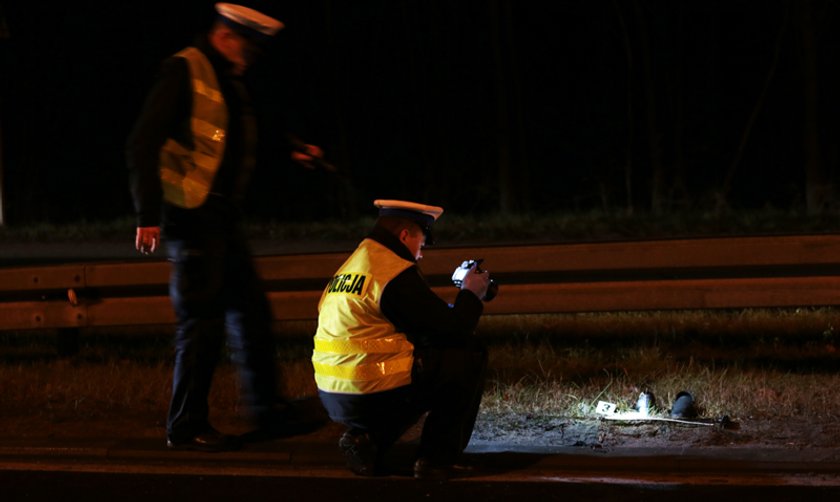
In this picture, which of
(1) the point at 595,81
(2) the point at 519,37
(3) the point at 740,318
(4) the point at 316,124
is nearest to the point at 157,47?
(4) the point at 316,124

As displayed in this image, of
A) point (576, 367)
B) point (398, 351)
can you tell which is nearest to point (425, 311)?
point (398, 351)

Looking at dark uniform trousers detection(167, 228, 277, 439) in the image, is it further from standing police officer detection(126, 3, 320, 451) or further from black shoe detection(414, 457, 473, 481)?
black shoe detection(414, 457, 473, 481)

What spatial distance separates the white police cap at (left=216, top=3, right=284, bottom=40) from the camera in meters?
5.43

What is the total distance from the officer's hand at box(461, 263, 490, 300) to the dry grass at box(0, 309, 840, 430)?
1.30 meters

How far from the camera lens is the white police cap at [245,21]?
5434 millimetres

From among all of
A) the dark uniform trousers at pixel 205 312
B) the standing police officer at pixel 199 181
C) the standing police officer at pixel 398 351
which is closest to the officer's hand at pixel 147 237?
the standing police officer at pixel 199 181

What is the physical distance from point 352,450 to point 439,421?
0.37 meters

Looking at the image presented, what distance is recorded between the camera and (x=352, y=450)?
5.16 meters

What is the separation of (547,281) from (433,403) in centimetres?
263

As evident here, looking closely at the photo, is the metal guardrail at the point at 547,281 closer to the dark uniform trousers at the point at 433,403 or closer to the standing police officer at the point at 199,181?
the standing police officer at the point at 199,181

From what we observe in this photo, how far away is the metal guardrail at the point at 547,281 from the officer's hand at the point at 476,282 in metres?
1.86

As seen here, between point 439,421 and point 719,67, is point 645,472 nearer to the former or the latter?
point 439,421

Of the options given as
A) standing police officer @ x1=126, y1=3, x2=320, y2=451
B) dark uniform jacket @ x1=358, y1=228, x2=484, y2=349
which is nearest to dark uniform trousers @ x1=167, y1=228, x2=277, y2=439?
standing police officer @ x1=126, y1=3, x2=320, y2=451

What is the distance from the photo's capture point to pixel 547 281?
Answer: 761cm
